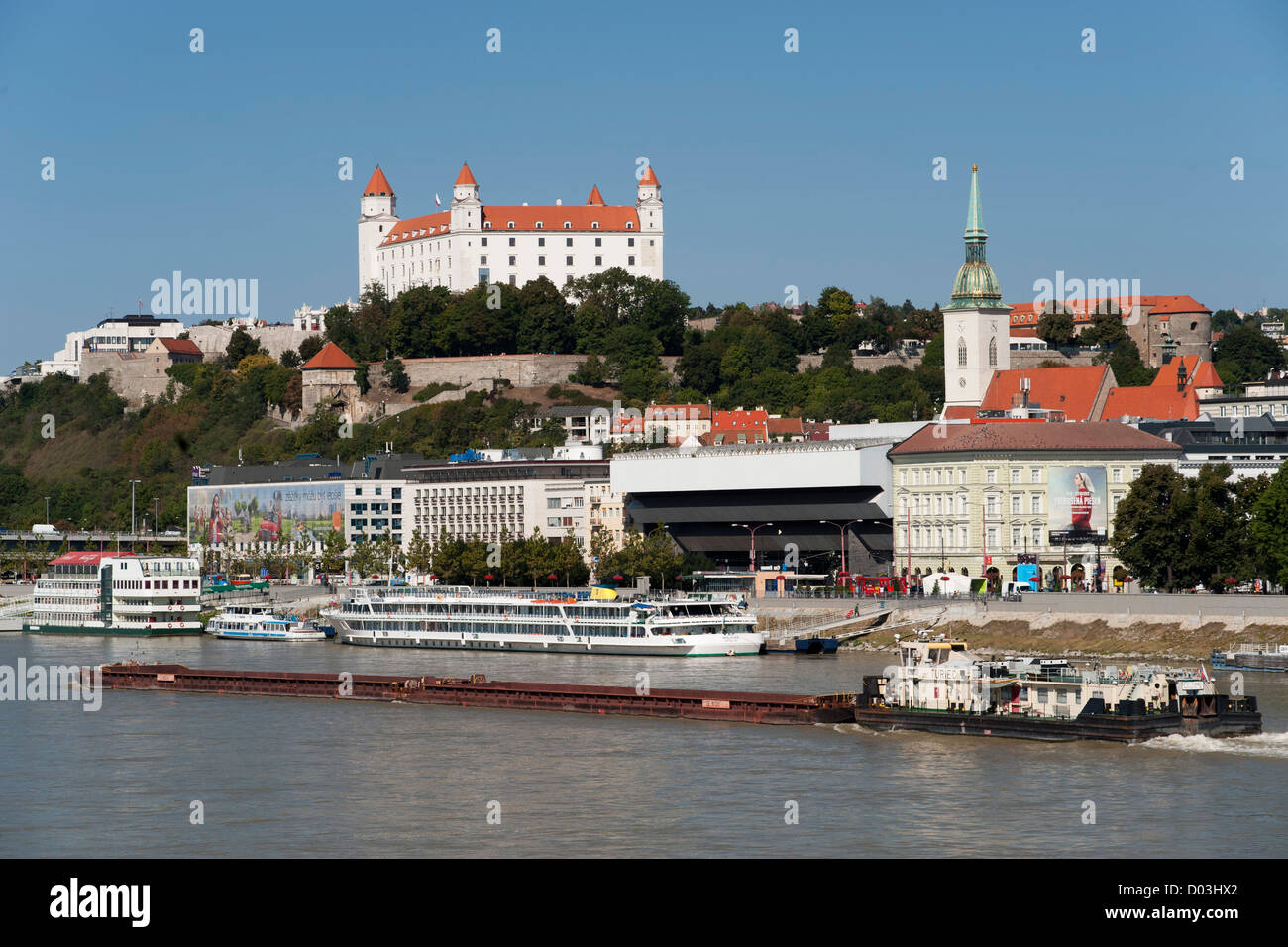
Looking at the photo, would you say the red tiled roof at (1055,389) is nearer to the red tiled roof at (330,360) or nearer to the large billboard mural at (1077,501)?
the large billboard mural at (1077,501)

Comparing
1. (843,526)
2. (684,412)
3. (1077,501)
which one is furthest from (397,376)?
(1077,501)

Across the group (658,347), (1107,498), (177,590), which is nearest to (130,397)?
(658,347)

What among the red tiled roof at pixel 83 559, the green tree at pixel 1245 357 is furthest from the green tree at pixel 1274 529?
the green tree at pixel 1245 357

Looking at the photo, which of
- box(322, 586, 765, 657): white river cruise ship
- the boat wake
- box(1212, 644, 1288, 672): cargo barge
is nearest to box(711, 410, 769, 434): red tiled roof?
box(322, 586, 765, 657): white river cruise ship

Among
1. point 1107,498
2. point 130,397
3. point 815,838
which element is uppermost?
point 130,397

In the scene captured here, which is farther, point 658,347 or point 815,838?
point 658,347
